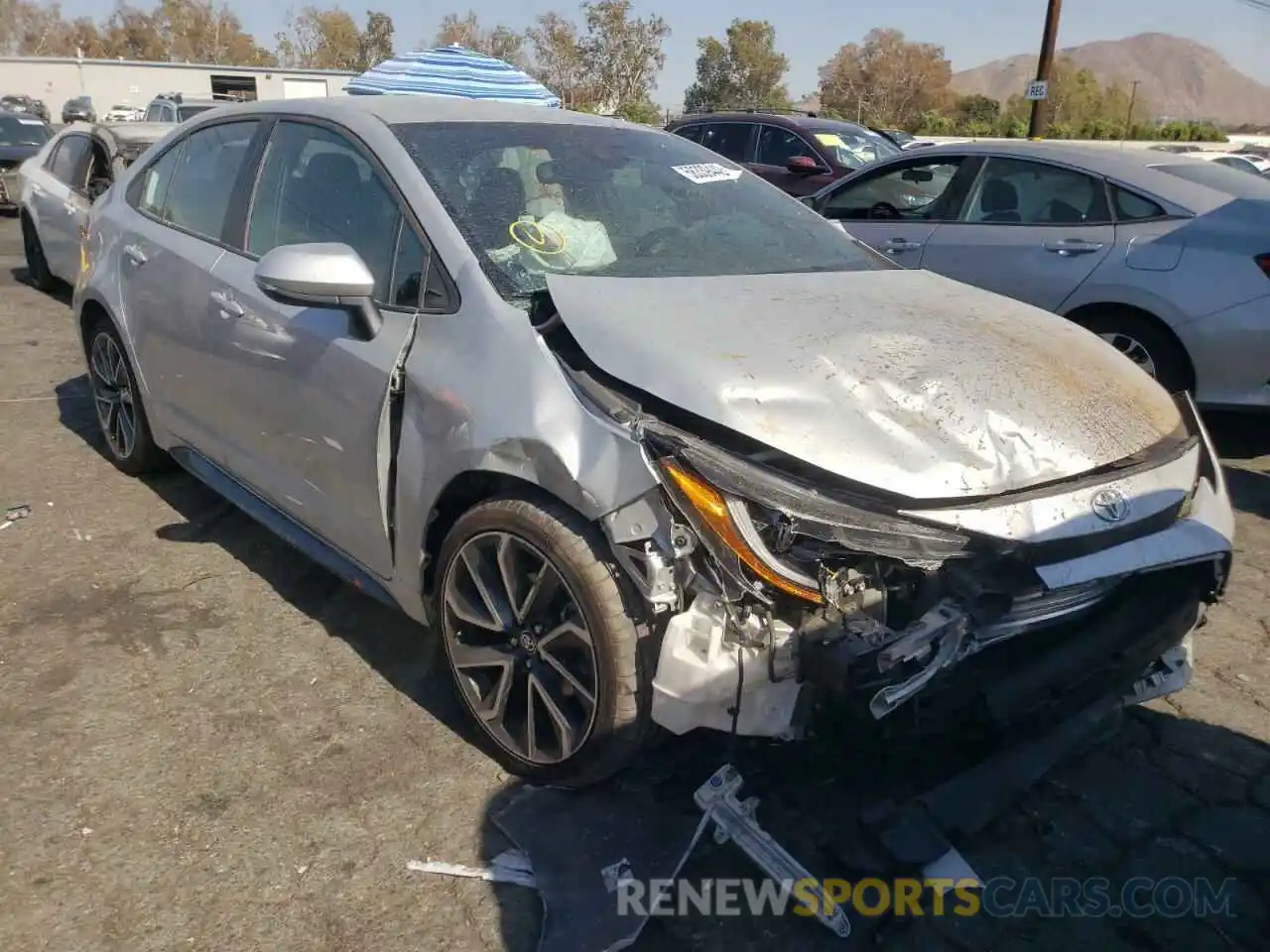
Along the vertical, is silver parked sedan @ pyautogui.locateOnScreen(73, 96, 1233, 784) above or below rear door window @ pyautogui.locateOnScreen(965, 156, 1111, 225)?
below

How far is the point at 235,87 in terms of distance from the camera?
49.6 m

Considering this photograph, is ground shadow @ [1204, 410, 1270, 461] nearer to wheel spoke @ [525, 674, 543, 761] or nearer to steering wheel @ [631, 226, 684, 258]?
steering wheel @ [631, 226, 684, 258]

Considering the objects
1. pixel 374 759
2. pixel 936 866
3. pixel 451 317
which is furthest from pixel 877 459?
pixel 374 759

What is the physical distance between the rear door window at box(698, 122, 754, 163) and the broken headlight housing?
9235 millimetres

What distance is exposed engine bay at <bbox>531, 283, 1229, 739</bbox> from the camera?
216 centimetres

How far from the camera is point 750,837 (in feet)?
7.48

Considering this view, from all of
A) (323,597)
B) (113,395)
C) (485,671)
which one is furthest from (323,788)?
(113,395)

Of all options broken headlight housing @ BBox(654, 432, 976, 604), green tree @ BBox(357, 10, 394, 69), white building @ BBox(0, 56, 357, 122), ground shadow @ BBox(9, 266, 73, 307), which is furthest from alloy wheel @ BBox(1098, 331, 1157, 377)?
green tree @ BBox(357, 10, 394, 69)

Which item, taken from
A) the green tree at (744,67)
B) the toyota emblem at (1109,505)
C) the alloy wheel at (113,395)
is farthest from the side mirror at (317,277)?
the green tree at (744,67)

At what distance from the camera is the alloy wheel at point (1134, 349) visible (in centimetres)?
530

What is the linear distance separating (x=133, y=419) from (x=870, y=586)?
357cm

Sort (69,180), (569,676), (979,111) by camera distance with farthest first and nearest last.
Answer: (979,111) → (69,180) → (569,676)

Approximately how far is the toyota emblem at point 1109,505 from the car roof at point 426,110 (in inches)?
84.7

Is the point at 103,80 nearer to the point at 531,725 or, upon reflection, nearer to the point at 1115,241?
the point at 1115,241
